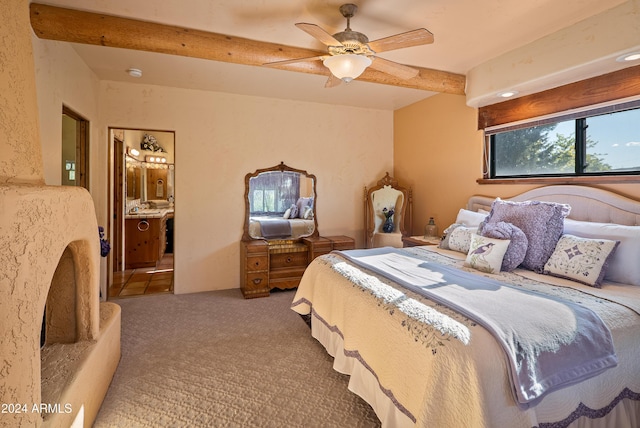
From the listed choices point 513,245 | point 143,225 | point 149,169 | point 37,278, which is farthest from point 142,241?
point 513,245

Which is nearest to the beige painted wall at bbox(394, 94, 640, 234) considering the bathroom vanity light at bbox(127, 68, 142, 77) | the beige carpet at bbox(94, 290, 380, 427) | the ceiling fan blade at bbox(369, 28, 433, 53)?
the ceiling fan blade at bbox(369, 28, 433, 53)

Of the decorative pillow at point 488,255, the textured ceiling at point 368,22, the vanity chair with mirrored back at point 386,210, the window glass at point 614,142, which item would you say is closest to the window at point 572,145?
the window glass at point 614,142

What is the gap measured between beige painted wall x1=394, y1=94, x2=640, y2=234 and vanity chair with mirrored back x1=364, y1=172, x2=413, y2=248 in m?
0.17

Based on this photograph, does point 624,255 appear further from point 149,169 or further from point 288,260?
point 149,169

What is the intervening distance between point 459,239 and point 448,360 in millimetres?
1881

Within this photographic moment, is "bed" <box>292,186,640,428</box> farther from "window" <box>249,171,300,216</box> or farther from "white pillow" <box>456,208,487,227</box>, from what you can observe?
"window" <box>249,171,300,216</box>

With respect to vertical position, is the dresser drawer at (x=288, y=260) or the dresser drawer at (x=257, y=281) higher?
the dresser drawer at (x=288, y=260)

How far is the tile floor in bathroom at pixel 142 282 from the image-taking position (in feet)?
13.2

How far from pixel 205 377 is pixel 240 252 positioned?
2120mm

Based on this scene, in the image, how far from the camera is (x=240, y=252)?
4191 millimetres

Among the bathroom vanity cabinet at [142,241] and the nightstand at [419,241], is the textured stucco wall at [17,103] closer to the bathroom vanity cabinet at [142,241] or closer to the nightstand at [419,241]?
the nightstand at [419,241]

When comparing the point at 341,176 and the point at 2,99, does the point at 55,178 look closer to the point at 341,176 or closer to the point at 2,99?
the point at 2,99

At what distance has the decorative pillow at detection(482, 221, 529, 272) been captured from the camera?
231 cm

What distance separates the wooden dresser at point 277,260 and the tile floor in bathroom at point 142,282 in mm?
1117
